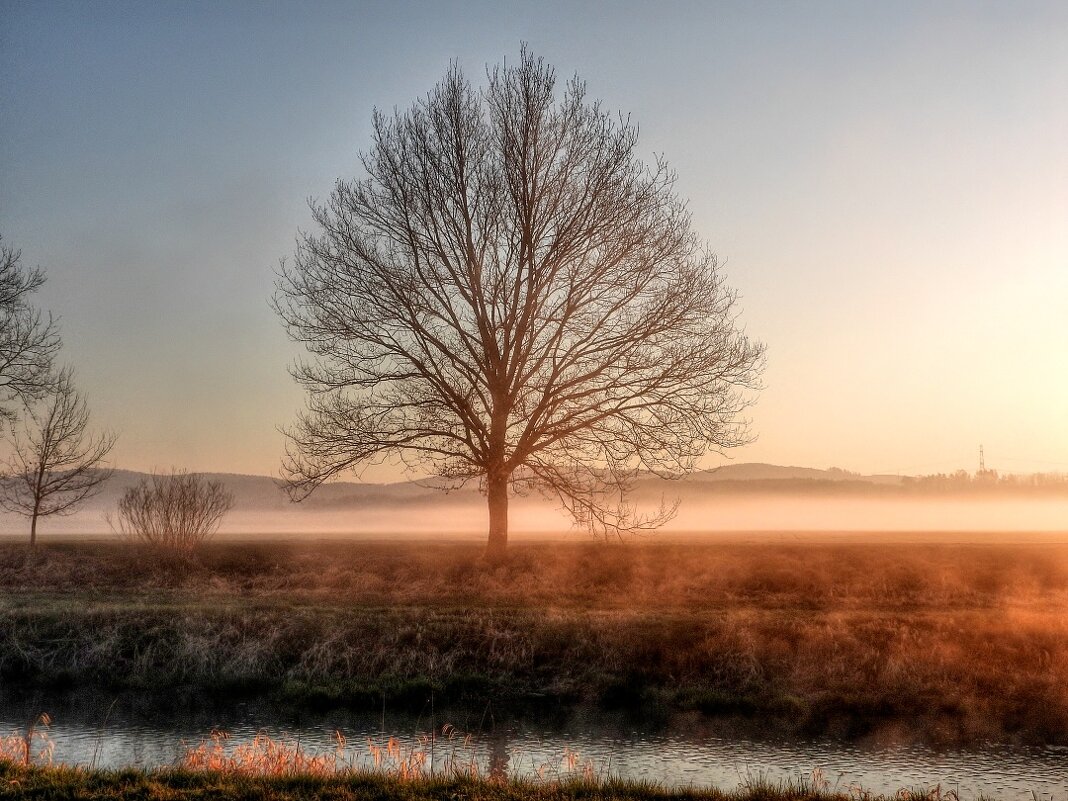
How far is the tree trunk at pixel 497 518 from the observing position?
81.8 feet

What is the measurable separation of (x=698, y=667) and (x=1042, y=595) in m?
9.92

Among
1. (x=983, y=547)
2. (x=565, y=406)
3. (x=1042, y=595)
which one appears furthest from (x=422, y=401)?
(x=983, y=547)

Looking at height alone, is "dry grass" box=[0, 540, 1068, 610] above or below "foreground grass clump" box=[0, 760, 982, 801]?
above

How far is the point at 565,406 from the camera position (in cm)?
2472

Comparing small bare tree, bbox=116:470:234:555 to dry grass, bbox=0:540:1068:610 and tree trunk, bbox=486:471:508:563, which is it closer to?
dry grass, bbox=0:540:1068:610

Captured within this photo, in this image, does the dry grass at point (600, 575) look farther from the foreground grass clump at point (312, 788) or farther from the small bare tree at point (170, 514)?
the foreground grass clump at point (312, 788)

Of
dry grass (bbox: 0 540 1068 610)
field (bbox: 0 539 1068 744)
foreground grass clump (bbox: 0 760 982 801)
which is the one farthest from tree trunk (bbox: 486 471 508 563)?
foreground grass clump (bbox: 0 760 982 801)

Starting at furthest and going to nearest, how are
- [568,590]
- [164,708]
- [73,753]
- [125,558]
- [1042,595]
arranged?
[125,558] → [568,590] → [1042,595] → [164,708] → [73,753]

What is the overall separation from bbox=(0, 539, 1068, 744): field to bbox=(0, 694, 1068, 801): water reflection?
0.99m

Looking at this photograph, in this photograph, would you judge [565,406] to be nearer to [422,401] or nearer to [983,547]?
[422,401]

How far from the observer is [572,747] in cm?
1370

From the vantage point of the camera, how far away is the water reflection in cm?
1215

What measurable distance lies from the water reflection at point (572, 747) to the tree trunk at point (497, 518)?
29.9ft

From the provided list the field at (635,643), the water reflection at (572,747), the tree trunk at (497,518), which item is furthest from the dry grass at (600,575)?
the water reflection at (572,747)
